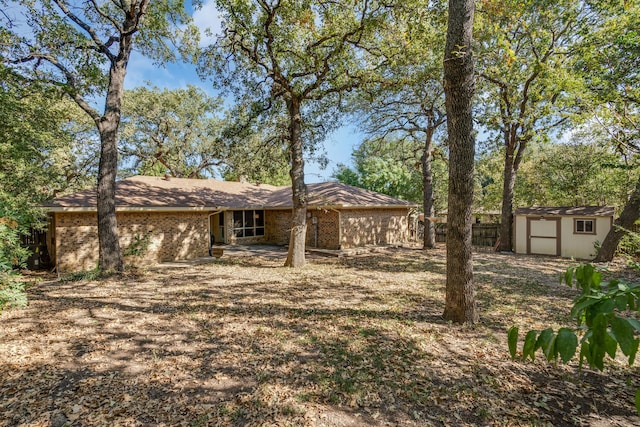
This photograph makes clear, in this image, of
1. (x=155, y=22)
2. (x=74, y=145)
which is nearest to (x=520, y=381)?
(x=155, y=22)

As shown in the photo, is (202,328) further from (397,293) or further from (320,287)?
(397,293)

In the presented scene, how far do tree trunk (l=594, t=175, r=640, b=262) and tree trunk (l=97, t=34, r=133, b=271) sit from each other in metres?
17.1

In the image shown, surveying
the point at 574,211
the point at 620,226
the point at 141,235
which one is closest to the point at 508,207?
the point at 574,211

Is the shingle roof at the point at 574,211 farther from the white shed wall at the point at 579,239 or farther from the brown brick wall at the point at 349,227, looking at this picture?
the brown brick wall at the point at 349,227

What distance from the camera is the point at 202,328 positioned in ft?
18.9

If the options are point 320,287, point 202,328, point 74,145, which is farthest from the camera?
point 74,145

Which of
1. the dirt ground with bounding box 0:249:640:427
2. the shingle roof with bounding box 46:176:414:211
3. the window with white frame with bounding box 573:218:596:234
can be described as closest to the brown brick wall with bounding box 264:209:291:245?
the shingle roof with bounding box 46:176:414:211

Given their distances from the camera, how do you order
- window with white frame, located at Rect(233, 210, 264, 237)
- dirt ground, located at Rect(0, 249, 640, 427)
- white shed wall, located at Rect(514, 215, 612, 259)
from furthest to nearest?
window with white frame, located at Rect(233, 210, 264, 237)
white shed wall, located at Rect(514, 215, 612, 259)
dirt ground, located at Rect(0, 249, 640, 427)

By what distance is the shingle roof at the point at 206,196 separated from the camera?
12.5 metres

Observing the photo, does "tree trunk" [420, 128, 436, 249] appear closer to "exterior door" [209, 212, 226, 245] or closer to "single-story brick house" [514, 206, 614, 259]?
"single-story brick house" [514, 206, 614, 259]

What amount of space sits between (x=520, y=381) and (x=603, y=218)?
13.2 m

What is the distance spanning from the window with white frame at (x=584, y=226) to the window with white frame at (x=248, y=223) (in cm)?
1606

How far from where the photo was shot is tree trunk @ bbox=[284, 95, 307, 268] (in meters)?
11.7

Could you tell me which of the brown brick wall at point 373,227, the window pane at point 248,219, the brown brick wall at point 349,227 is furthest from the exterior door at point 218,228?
the brown brick wall at point 373,227
